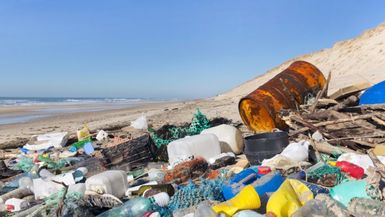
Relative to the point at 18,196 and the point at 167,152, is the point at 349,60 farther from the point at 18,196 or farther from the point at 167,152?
the point at 18,196

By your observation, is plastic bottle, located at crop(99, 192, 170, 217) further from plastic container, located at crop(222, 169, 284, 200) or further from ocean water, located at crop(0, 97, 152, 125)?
ocean water, located at crop(0, 97, 152, 125)

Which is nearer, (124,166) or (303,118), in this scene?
(124,166)

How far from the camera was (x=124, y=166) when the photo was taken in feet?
18.4

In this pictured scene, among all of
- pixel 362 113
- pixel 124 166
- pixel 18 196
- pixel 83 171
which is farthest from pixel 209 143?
pixel 18 196

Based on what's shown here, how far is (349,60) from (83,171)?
2183cm

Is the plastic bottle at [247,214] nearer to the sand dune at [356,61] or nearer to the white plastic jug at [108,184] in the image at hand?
the white plastic jug at [108,184]

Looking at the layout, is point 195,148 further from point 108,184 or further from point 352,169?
point 352,169

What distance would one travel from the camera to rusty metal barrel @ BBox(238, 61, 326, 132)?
23.4ft

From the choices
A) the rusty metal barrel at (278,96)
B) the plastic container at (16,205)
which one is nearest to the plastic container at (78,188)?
the plastic container at (16,205)

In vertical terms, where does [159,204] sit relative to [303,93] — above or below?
below

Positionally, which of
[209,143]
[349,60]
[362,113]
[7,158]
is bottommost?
[7,158]

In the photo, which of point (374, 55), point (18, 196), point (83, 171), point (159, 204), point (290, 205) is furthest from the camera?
point (374, 55)

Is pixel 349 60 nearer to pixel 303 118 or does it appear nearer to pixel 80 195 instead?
pixel 303 118

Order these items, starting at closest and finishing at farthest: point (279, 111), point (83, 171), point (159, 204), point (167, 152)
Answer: point (159, 204) < point (83, 171) < point (167, 152) < point (279, 111)
